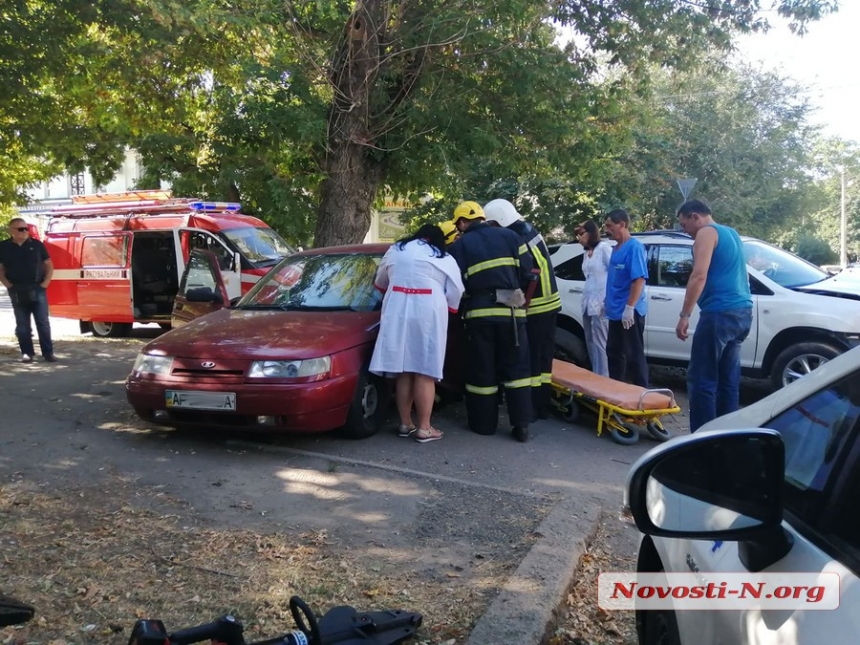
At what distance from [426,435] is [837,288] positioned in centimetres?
447

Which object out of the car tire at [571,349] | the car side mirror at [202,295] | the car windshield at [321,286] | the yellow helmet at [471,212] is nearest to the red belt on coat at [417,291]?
the car windshield at [321,286]

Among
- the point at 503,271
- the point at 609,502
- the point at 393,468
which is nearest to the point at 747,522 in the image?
the point at 609,502

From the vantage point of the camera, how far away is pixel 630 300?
7.68 metres

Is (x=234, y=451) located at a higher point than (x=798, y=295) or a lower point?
lower

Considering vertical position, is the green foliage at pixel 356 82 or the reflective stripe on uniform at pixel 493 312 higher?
the green foliage at pixel 356 82

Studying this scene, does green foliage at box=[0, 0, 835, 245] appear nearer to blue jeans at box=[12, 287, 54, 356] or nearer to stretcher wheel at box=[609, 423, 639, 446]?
blue jeans at box=[12, 287, 54, 356]

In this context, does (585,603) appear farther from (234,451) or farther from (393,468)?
(234,451)

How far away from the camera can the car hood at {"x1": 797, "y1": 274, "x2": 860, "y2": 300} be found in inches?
309

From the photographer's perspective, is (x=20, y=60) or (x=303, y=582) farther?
(x=20, y=60)

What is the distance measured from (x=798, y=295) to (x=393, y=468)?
462 centimetres

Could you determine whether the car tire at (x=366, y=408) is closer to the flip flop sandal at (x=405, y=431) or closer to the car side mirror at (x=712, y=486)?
the flip flop sandal at (x=405, y=431)

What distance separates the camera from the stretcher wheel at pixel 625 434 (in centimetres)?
696

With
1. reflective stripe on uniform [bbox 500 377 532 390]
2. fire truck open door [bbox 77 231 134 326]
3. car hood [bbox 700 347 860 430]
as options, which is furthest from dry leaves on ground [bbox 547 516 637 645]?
fire truck open door [bbox 77 231 134 326]

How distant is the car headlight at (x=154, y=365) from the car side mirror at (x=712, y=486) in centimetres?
494
